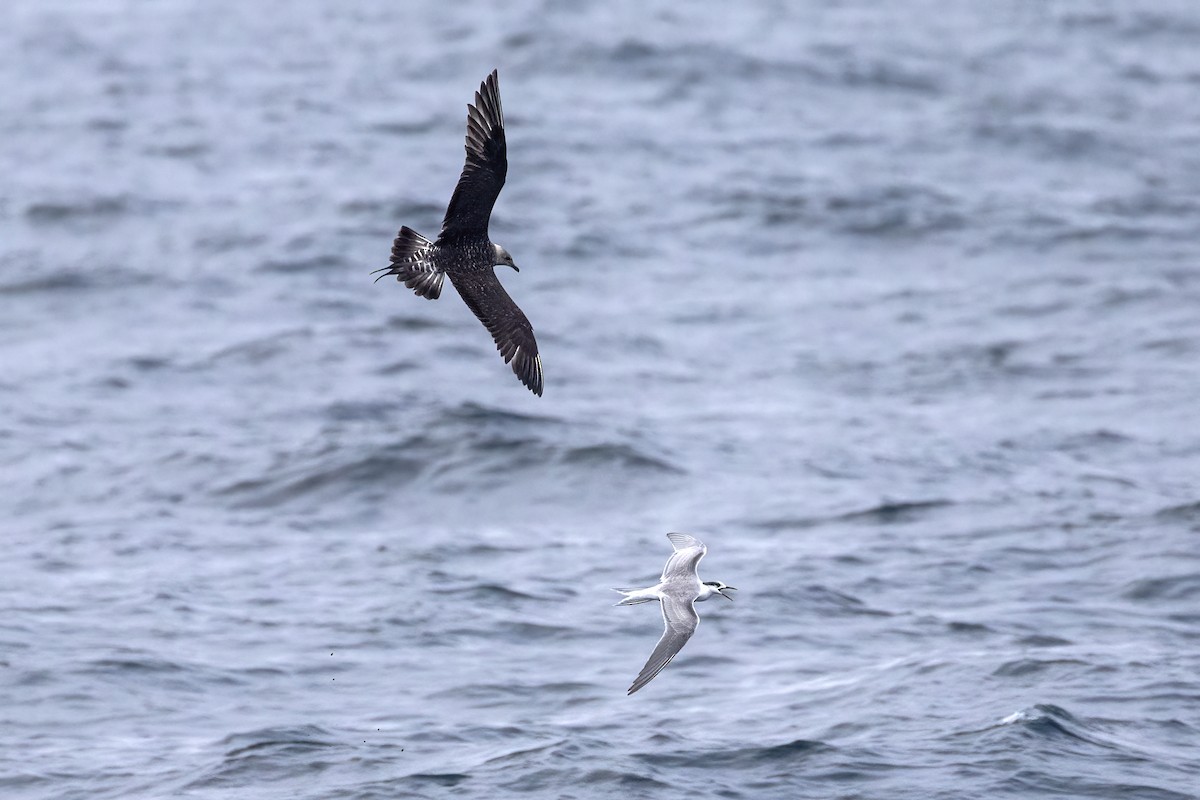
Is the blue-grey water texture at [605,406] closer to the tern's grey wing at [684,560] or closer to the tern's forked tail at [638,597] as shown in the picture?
the tern's grey wing at [684,560]

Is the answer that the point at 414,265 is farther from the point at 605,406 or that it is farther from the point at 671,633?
the point at 605,406

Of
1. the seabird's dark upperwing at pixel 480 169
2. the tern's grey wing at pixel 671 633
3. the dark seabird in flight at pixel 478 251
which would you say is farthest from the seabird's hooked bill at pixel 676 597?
the seabird's dark upperwing at pixel 480 169

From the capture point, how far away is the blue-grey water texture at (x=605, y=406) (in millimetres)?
10891

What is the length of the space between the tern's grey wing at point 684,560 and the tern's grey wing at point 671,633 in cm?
25

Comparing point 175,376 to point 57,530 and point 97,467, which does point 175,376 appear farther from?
point 57,530

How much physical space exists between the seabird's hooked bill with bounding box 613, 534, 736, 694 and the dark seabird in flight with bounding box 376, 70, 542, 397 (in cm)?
104

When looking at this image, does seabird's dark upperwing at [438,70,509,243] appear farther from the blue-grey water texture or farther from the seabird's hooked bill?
the blue-grey water texture

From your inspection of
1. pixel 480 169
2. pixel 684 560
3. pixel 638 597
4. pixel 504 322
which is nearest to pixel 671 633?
pixel 638 597

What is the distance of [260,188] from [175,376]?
4.19 metres

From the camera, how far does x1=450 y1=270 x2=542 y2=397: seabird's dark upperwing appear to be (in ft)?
30.1

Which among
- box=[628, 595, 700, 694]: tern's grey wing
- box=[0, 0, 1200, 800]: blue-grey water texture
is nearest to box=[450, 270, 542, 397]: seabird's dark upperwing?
box=[628, 595, 700, 694]: tern's grey wing

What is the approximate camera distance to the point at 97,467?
14000 millimetres

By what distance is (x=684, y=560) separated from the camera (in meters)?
9.18

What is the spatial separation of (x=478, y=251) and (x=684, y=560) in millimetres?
1761
